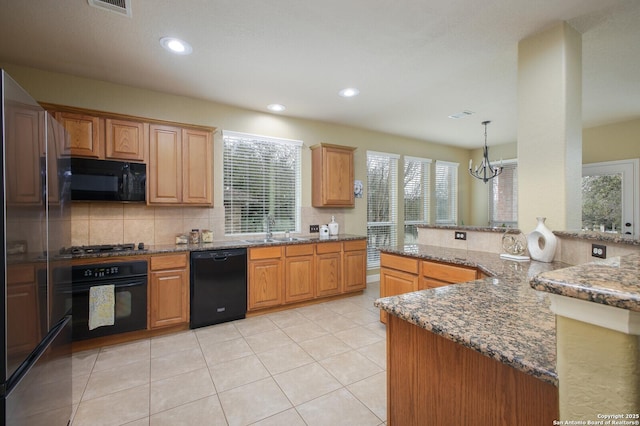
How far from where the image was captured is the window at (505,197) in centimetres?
625

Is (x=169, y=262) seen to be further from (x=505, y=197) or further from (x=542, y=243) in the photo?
(x=505, y=197)

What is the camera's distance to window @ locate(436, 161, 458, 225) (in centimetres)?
648

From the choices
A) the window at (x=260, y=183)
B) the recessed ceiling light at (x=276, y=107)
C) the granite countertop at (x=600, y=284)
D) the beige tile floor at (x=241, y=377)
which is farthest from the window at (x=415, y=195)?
the granite countertop at (x=600, y=284)

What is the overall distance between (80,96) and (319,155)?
2979 mm

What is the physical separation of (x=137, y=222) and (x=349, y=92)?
3.02 metres

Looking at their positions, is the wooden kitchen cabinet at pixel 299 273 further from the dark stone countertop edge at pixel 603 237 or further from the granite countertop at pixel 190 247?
the dark stone countertop edge at pixel 603 237

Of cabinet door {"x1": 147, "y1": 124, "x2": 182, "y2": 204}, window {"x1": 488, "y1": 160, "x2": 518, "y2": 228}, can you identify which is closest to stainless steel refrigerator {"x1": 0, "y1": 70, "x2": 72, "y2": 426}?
cabinet door {"x1": 147, "y1": 124, "x2": 182, "y2": 204}

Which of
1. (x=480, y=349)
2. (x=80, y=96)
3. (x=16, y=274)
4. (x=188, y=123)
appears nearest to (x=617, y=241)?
(x=480, y=349)

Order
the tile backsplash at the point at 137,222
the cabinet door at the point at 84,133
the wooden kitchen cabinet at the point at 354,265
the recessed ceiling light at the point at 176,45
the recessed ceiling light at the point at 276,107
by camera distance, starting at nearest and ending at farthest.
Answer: the recessed ceiling light at the point at 176,45
the cabinet door at the point at 84,133
the tile backsplash at the point at 137,222
the recessed ceiling light at the point at 276,107
the wooden kitchen cabinet at the point at 354,265

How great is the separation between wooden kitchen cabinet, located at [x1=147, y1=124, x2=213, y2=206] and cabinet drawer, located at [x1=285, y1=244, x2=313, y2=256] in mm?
1174

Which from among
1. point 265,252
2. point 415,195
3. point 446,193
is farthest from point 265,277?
point 446,193

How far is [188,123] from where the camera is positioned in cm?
369

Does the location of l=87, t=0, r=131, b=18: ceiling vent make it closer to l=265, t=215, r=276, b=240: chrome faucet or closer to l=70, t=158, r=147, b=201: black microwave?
l=70, t=158, r=147, b=201: black microwave

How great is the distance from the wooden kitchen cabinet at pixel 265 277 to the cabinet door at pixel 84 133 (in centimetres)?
197
